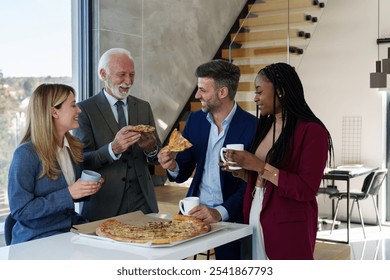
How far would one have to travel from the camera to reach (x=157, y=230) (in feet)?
7.34

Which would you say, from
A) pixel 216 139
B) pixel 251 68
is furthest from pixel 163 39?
pixel 216 139

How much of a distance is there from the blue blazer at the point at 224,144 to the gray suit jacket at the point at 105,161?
23cm

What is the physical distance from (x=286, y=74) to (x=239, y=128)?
490 mm

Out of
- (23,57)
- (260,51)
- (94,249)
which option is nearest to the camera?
(94,249)

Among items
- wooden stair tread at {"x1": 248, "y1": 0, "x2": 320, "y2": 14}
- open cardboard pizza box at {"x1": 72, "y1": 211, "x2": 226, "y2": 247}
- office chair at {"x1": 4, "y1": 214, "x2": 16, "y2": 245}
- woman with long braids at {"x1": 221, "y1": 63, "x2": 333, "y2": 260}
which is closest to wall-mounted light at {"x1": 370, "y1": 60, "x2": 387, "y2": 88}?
wooden stair tread at {"x1": 248, "y1": 0, "x2": 320, "y2": 14}

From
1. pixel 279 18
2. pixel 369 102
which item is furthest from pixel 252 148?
pixel 369 102

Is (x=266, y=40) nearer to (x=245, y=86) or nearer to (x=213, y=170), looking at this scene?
(x=245, y=86)

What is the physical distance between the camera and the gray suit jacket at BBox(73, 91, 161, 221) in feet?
9.73

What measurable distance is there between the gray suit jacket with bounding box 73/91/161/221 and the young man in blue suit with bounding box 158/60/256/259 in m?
0.27

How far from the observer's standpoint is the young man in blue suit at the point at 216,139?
2760 millimetres

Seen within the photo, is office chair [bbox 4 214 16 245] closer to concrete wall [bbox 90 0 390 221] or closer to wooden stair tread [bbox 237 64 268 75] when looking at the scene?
concrete wall [bbox 90 0 390 221]

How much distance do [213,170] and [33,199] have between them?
2.94 feet

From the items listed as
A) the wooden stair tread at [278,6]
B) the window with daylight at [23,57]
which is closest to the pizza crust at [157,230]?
the window with daylight at [23,57]

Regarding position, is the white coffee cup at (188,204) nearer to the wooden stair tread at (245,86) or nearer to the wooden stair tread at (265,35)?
the wooden stair tread at (245,86)
